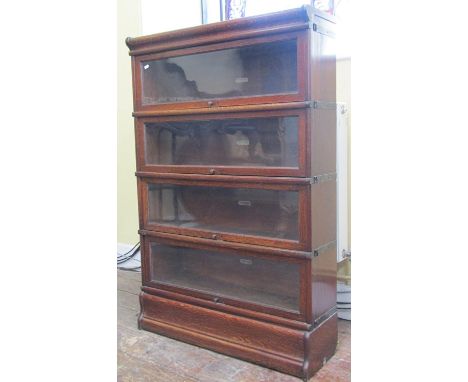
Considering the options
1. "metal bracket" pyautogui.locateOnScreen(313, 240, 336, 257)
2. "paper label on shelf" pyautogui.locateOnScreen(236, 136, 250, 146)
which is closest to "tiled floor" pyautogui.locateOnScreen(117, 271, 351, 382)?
"metal bracket" pyautogui.locateOnScreen(313, 240, 336, 257)

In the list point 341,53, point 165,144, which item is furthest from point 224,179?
point 341,53

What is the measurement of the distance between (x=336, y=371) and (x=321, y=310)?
23 cm

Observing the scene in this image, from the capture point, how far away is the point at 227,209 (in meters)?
2.12

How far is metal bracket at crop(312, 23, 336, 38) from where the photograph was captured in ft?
5.60

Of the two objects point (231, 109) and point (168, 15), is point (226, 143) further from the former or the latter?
point (168, 15)

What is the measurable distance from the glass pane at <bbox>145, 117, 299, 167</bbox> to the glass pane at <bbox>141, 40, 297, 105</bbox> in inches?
4.5

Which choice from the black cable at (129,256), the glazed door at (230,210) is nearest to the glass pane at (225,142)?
the glazed door at (230,210)

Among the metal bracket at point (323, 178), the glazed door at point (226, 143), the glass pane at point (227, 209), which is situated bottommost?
the glass pane at point (227, 209)

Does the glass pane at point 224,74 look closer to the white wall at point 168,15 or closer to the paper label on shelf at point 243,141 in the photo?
the paper label on shelf at point 243,141

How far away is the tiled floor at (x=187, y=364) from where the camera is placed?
1.81m

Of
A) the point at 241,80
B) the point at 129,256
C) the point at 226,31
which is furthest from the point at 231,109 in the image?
the point at 129,256
